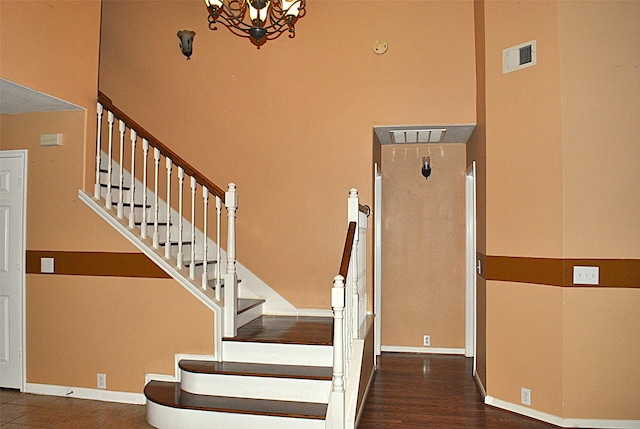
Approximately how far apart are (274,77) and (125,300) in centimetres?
263

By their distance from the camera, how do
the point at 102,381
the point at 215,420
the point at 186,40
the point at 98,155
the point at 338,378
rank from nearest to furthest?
the point at 338,378 < the point at 215,420 < the point at 102,381 < the point at 98,155 < the point at 186,40

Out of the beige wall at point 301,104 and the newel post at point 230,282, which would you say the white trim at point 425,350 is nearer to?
the beige wall at point 301,104

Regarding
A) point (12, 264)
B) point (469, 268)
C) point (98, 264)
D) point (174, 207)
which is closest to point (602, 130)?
point (469, 268)

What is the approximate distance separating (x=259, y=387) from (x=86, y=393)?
1.73 metres

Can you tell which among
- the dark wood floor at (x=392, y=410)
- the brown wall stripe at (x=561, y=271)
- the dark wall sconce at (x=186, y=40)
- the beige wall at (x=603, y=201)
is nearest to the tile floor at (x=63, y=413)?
the dark wood floor at (x=392, y=410)

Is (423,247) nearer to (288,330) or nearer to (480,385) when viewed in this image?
(480,385)

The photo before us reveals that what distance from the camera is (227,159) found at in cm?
525

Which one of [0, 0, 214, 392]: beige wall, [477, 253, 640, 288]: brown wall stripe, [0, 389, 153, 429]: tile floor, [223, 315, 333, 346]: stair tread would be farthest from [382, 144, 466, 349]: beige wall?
[0, 389, 153, 429]: tile floor

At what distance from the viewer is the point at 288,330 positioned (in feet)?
14.2

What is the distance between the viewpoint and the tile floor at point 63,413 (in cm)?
373

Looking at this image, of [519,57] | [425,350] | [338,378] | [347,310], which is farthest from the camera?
[425,350]

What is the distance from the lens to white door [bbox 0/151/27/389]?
4438 millimetres

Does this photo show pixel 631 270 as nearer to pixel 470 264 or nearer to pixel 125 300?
pixel 470 264

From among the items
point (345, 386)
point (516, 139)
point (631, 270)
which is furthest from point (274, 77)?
point (631, 270)
